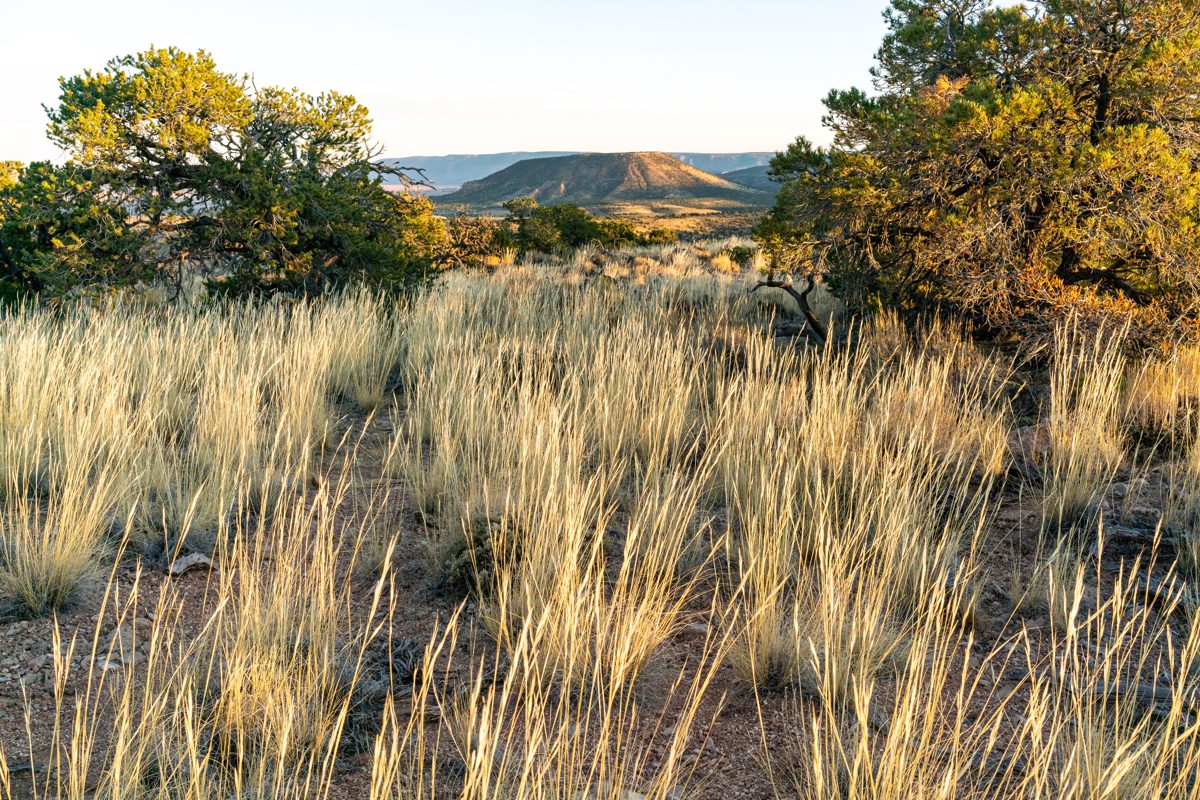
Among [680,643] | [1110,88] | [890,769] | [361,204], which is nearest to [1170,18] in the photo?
[1110,88]

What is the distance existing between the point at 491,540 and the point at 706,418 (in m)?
1.84

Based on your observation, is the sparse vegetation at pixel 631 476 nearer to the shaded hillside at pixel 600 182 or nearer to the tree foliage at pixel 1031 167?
the tree foliage at pixel 1031 167

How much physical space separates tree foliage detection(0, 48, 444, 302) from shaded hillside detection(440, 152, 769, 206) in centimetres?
10408

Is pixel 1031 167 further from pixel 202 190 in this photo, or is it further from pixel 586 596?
pixel 202 190

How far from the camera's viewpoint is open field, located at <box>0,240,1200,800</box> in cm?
183

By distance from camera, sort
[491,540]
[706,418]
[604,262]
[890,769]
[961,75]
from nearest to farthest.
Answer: [890,769]
[491,540]
[706,418]
[961,75]
[604,262]

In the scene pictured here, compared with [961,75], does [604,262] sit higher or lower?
lower

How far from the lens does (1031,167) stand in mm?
5246

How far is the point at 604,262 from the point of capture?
50.7 feet

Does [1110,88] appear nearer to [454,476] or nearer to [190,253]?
[454,476]

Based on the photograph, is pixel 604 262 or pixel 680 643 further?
pixel 604 262

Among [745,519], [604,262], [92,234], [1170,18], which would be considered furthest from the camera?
[604,262]

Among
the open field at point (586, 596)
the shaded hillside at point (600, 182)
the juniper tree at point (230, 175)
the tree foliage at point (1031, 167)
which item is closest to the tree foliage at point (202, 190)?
the juniper tree at point (230, 175)

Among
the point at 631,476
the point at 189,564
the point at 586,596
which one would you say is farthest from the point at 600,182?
the point at 586,596
